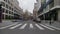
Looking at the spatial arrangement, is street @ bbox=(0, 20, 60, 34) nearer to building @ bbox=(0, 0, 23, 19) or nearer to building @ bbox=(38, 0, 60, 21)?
building @ bbox=(38, 0, 60, 21)

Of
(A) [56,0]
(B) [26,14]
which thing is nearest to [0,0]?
(A) [56,0]

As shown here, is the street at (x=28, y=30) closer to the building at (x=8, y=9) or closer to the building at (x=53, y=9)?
the building at (x=53, y=9)

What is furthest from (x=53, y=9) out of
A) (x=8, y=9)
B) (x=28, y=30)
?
(x=8, y=9)

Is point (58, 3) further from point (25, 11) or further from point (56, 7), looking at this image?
point (25, 11)

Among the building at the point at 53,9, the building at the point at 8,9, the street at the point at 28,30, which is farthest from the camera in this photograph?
the building at the point at 8,9

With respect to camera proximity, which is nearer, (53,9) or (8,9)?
(53,9)

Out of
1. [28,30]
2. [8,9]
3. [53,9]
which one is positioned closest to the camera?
[28,30]

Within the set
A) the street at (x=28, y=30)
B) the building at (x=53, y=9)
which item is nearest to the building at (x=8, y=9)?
the building at (x=53, y=9)

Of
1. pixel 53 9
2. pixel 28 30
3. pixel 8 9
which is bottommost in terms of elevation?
pixel 28 30

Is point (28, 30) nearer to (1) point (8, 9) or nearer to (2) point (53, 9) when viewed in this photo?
(2) point (53, 9)

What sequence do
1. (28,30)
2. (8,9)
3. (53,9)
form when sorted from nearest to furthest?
(28,30) → (53,9) → (8,9)

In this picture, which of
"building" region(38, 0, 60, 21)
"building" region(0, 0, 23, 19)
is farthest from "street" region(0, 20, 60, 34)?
"building" region(0, 0, 23, 19)

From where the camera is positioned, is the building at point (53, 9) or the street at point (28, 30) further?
the building at point (53, 9)

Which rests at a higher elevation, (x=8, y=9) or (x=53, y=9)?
(x=8, y=9)
